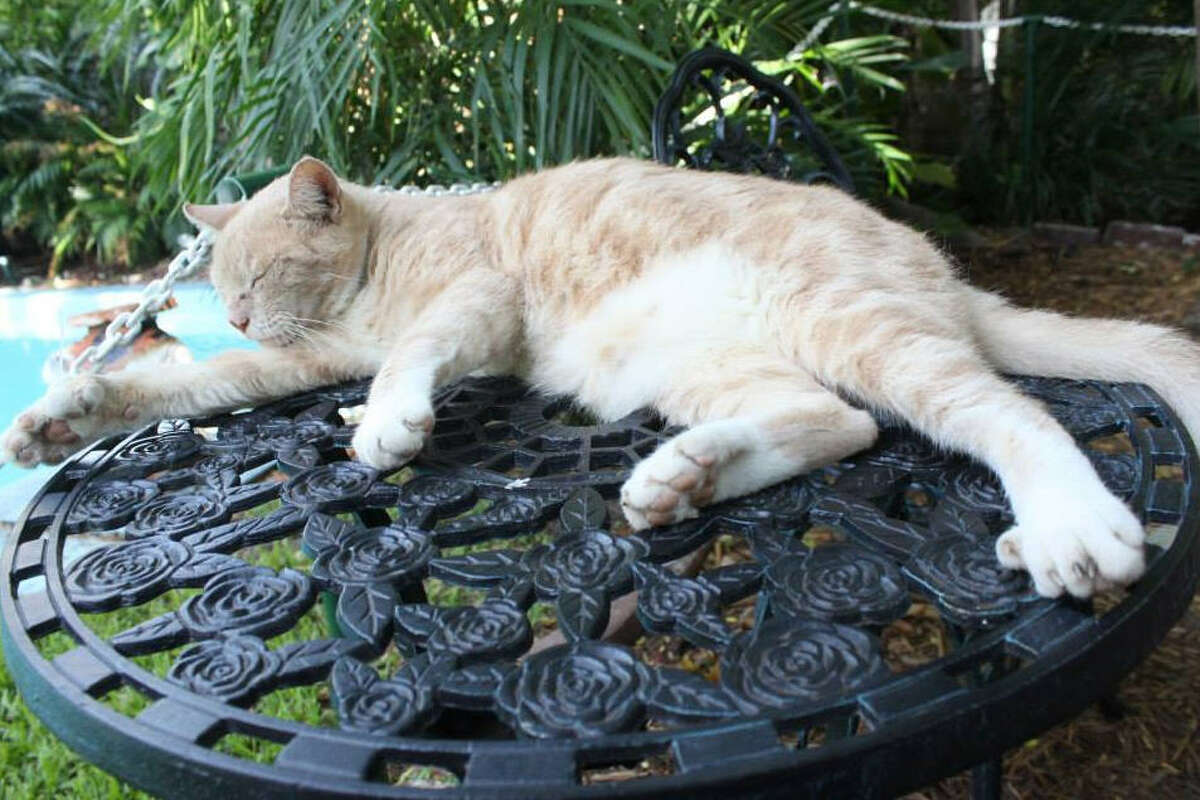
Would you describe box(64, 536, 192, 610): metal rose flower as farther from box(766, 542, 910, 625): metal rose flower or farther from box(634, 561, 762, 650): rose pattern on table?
box(766, 542, 910, 625): metal rose flower

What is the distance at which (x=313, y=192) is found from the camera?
1834mm

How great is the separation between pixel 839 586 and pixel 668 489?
25 centimetres

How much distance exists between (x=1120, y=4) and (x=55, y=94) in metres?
7.90

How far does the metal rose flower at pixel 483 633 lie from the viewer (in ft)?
2.70

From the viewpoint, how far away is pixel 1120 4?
4.48 metres

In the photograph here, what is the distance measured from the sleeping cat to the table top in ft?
0.18

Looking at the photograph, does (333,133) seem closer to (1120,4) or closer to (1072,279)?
(1072,279)

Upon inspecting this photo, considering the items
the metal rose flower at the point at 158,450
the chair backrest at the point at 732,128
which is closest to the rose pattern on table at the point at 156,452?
the metal rose flower at the point at 158,450

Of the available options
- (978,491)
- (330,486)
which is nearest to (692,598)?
(978,491)

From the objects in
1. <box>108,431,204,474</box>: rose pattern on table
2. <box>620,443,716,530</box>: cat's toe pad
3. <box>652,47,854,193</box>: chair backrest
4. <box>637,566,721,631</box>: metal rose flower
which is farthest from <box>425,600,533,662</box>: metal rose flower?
<box>652,47,854,193</box>: chair backrest

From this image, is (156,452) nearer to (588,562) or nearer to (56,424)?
(56,424)

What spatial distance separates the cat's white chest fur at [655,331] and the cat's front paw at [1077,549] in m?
0.71

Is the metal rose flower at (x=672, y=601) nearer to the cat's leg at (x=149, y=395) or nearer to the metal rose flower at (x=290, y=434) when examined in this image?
the metal rose flower at (x=290, y=434)

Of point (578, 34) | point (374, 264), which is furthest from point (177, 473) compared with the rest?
point (578, 34)
